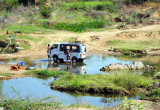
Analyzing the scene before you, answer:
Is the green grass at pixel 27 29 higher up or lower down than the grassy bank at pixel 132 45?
higher up

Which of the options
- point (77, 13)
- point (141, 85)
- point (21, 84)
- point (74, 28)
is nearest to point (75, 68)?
point (21, 84)

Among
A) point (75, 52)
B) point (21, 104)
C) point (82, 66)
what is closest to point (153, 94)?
point (21, 104)

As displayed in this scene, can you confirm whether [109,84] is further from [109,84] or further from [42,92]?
[42,92]

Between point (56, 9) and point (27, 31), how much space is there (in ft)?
50.5

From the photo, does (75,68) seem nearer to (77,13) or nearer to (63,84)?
(63,84)

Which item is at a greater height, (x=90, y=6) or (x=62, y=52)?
(x=90, y=6)

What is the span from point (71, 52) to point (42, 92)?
11.9 m

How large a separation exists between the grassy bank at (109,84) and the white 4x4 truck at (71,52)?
32.4 ft

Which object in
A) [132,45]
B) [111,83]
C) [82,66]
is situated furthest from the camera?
[132,45]

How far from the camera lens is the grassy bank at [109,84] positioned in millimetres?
18391

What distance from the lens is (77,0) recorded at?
69188 millimetres

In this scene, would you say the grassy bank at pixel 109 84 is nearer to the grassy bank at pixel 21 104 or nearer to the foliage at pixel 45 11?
the grassy bank at pixel 21 104


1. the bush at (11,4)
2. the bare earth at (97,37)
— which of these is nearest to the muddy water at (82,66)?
the bare earth at (97,37)

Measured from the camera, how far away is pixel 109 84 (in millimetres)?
18828
